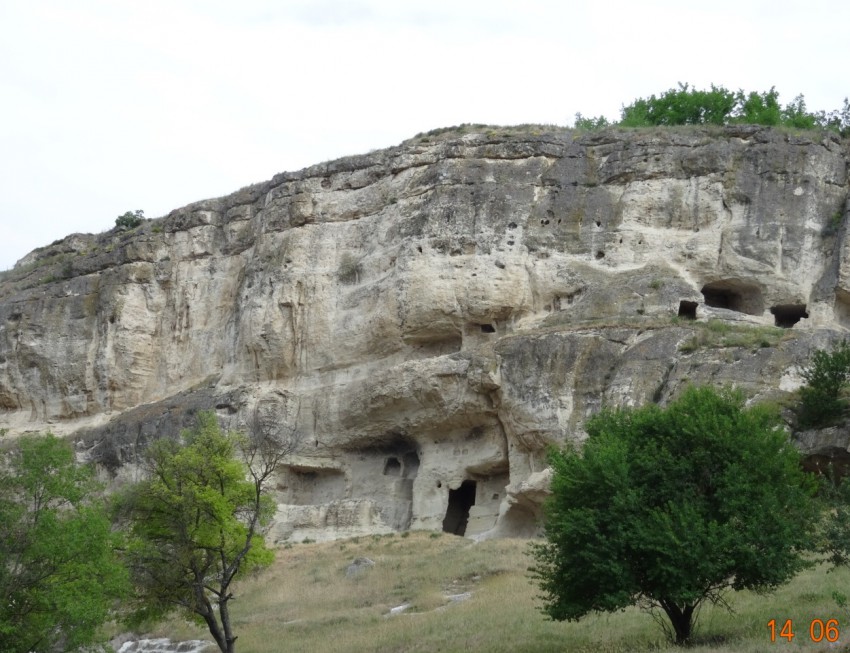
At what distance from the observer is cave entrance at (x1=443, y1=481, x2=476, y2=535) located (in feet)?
140

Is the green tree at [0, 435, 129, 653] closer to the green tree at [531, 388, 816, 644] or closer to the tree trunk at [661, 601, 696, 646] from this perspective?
the green tree at [531, 388, 816, 644]

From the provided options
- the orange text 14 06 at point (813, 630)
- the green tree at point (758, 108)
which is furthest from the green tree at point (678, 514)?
the green tree at point (758, 108)

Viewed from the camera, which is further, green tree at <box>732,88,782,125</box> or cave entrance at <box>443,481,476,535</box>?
green tree at <box>732,88,782,125</box>

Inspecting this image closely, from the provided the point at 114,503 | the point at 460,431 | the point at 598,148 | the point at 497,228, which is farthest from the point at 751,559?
the point at 598,148

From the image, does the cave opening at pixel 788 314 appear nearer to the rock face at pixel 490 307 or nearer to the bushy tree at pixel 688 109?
the rock face at pixel 490 307

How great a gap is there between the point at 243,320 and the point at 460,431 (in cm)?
1053

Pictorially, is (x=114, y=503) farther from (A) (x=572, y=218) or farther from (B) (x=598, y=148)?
(B) (x=598, y=148)

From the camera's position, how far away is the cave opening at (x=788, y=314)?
42.5 meters

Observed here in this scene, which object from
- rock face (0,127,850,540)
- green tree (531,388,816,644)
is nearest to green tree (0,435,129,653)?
green tree (531,388,816,644)

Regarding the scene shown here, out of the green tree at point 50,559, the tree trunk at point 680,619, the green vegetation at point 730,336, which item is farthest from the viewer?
the green vegetation at point 730,336

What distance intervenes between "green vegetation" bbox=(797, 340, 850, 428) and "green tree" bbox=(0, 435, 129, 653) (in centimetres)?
1747

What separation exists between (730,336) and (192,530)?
1765cm

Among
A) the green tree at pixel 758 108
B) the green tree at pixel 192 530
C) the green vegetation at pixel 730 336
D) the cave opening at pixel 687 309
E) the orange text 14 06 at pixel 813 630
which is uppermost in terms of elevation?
the green tree at pixel 758 108

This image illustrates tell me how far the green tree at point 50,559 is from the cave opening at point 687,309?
848 inches
